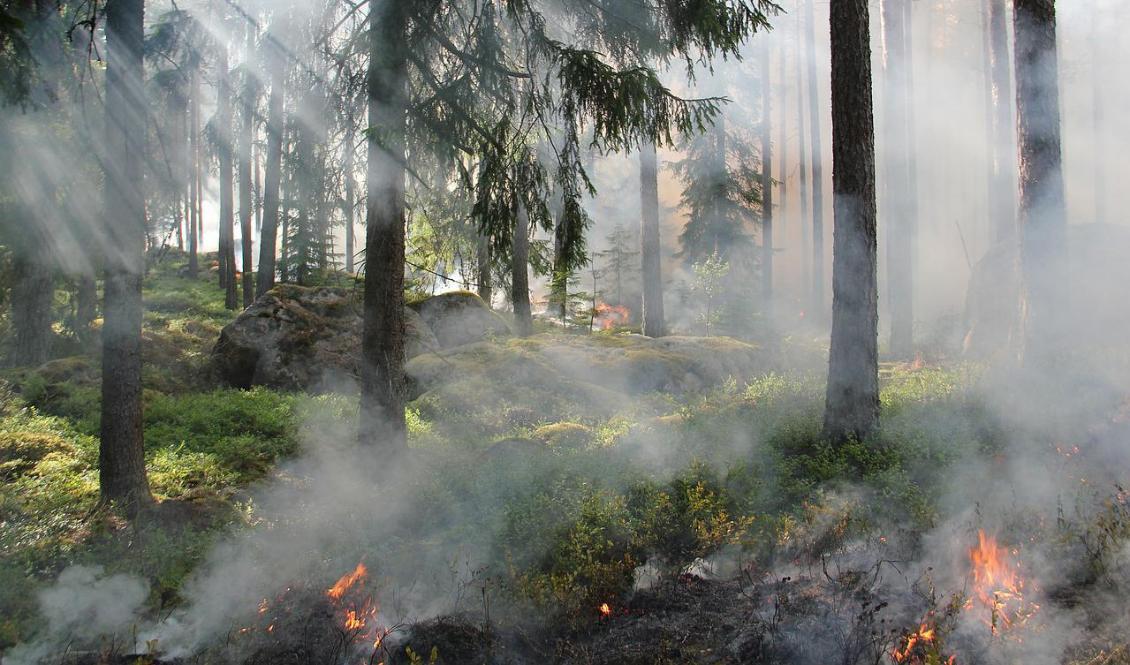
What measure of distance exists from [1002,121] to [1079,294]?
7924mm

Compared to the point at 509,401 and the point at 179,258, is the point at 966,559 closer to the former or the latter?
the point at 509,401

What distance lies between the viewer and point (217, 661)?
15.6ft

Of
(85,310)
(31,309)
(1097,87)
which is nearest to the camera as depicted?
(31,309)

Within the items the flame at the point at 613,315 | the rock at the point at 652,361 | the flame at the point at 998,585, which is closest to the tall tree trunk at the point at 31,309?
the rock at the point at 652,361

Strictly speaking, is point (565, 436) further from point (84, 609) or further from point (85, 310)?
point (85, 310)

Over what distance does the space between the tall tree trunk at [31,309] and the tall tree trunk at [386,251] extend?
28.7ft

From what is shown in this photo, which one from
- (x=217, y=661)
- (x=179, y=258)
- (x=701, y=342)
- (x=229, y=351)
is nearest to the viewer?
(x=217, y=661)

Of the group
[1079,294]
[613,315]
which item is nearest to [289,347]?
[1079,294]

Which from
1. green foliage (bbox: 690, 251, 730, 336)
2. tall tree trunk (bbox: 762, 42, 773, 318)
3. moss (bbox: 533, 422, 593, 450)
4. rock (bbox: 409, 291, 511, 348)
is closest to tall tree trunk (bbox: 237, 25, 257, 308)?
rock (bbox: 409, 291, 511, 348)

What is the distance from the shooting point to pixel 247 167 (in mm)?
21562

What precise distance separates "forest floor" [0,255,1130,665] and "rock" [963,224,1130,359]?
2.47 meters

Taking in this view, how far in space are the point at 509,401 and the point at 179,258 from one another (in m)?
31.8

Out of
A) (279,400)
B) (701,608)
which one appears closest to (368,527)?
(701,608)

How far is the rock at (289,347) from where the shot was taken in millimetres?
12078
